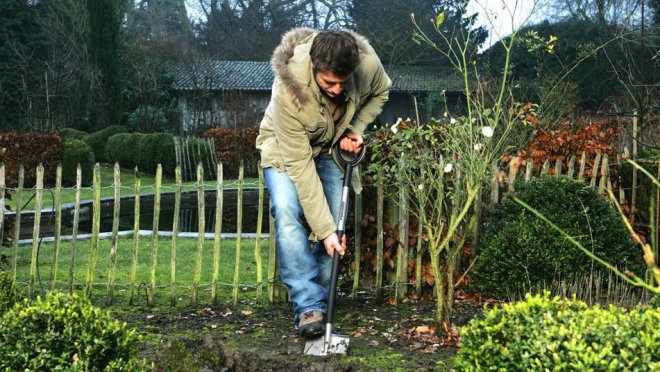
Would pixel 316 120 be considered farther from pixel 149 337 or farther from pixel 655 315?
pixel 655 315

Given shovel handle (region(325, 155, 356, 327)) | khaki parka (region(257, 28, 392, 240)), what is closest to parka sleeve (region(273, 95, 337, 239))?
khaki parka (region(257, 28, 392, 240))

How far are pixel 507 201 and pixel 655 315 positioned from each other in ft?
8.40

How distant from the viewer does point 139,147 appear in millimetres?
19766

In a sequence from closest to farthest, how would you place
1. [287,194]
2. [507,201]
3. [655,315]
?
[655,315] → [287,194] → [507,201]

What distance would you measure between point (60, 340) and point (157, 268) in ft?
14.5

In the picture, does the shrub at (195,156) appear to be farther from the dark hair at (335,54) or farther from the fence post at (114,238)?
the dark hair at (335,54)

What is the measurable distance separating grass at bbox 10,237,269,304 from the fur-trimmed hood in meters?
1.97

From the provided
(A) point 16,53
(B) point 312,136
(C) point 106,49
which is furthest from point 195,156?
(B) point 312,136

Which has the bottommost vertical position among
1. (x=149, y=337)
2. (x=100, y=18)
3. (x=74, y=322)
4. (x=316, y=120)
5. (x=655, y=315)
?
(x=149, y=337)

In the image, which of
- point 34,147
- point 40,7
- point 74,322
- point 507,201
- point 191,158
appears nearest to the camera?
point 74,322

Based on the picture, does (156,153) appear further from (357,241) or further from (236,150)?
(357,241)

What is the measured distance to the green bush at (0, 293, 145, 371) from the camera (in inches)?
109

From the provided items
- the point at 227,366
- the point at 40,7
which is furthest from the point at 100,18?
the point at 227,366

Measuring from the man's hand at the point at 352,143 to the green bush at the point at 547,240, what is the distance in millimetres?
1219
